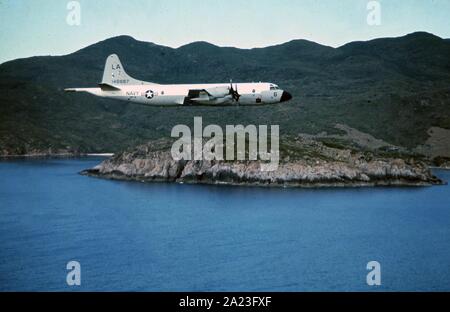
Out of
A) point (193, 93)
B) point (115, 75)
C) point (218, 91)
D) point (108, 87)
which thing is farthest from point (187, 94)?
point (115, 75)

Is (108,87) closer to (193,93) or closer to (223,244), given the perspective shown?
(193,93)

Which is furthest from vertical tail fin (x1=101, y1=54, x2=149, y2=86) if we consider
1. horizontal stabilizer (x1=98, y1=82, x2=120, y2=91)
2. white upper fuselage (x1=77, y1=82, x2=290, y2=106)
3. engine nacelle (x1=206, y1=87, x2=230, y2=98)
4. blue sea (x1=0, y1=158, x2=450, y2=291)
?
blue sea (x1=0, y1=158, x2=450, y2=291)

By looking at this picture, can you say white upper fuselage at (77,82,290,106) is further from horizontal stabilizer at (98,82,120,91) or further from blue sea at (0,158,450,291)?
blue sea at (0,158,450,291)

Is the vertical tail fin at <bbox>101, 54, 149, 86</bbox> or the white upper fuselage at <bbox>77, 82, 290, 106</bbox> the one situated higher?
the vertical tail fin at <bbox>101, 54, 149, 86</bbox>

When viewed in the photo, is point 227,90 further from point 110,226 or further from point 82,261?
point 110,226
